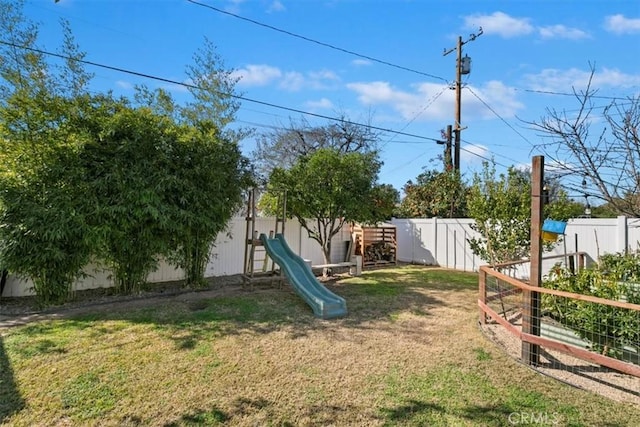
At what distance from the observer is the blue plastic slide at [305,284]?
5.27 metres

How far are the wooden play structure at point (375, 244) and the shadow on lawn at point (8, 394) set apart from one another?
345 inches

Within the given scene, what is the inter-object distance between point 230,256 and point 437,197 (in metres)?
7.57

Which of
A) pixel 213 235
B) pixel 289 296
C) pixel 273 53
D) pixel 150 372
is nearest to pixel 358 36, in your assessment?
pixel 273 53

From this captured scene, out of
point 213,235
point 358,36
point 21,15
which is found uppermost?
point 358,36

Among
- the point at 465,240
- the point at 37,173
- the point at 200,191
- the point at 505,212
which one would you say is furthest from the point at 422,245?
the point at 37,173

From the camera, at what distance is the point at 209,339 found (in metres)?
4.14

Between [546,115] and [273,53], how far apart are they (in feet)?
22.1

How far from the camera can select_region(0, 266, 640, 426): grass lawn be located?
2609 mm

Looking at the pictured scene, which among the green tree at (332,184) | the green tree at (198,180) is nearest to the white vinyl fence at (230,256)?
the green tree at (198,180)

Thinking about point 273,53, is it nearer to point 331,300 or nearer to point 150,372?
→ point 331,300

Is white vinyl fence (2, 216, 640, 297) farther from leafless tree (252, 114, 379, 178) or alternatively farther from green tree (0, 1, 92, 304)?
leafless tree (252, 114, 379, 178)

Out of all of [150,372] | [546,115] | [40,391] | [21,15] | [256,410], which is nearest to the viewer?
[256,410]

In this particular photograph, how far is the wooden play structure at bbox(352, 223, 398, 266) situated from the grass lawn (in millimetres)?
5744

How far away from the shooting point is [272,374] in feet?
10.7
